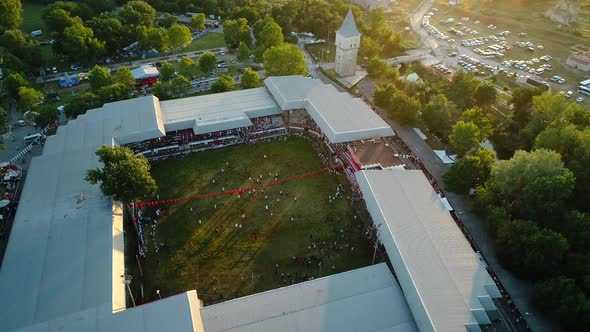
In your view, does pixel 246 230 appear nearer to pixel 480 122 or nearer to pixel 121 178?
pixel 121 178

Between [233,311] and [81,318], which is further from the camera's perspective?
[233,311]

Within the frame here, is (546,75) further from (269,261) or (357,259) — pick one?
(269,261)

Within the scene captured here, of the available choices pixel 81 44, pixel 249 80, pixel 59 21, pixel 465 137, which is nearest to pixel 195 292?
pixel 465 137

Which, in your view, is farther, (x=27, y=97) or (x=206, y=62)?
(x=206, y=62)

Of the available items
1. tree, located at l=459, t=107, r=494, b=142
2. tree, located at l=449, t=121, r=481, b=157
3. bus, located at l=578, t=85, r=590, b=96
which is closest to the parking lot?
bus, located at l=578, t=85, r=590, b=96

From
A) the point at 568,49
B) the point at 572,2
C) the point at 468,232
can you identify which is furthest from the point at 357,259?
the point at 572,2

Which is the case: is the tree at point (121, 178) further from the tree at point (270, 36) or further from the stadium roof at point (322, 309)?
the tree at point (270, 36)
